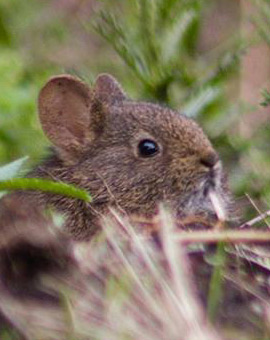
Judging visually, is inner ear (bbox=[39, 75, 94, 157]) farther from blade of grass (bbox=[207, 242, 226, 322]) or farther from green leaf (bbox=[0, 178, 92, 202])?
blade of grass (bbox=[207, 242, 226, 322])

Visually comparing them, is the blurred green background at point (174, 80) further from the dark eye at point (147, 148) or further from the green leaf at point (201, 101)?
the dark eye at point (147, 148)

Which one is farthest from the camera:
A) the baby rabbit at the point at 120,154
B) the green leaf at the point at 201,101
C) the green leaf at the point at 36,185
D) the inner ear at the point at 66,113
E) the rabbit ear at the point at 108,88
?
the green leaf at the point at 201,101

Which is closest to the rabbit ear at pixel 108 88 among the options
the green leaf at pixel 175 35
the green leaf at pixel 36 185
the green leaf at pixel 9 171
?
the green leaf at pixel 175 35

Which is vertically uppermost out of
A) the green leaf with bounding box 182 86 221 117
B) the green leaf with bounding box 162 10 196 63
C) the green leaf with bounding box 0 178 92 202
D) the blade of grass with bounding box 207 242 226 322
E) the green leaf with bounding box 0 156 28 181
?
the green leaf with bounding box 162 10 196 63

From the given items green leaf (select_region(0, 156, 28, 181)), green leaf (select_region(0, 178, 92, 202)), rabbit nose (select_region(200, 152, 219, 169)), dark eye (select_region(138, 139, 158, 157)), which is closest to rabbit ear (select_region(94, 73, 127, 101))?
dark eye (select_region(138, 139, 158, 157))

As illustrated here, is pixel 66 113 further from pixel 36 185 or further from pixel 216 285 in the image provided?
pixel 216 285

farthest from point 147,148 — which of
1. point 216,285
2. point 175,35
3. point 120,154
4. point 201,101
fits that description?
point 216,285

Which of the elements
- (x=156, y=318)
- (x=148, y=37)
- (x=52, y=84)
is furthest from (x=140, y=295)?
(x=148, y=37)
